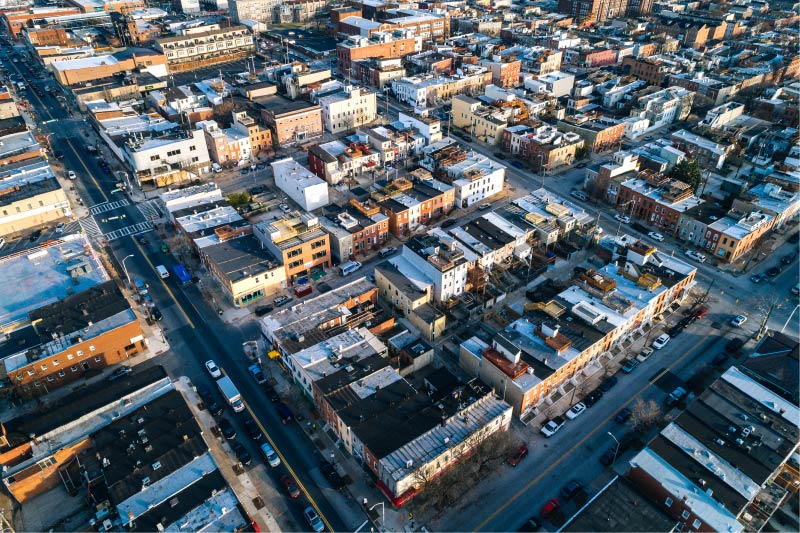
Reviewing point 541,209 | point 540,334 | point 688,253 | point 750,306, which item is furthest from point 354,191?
point 750,306

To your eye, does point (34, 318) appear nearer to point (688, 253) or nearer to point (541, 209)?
point (541, 209)

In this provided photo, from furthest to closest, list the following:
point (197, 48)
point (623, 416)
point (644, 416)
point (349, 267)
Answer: point (197, 48) < point (349, 267) < point (623, 416) < point (644, 416)

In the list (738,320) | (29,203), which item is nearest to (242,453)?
(29,203)

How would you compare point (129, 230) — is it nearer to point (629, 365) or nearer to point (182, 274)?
point (182, 274)

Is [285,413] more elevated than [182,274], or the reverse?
[182,274]

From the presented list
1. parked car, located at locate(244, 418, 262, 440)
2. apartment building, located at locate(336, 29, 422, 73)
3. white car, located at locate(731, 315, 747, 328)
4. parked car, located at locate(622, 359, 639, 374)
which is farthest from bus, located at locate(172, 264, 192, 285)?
apartment building, located at locate(336, 29, 422, 73)
